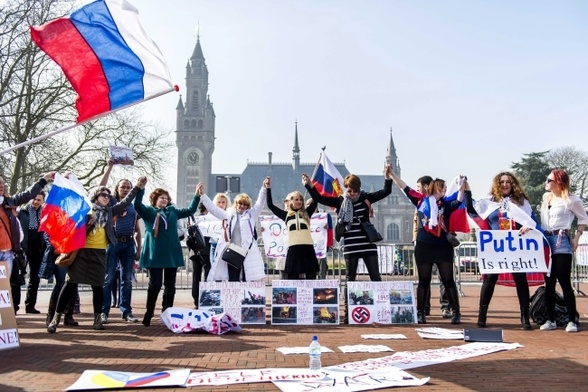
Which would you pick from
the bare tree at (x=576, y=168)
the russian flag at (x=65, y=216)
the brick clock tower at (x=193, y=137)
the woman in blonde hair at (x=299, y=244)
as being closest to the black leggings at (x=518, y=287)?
the woman in blonde hair at (x=299, y=244)

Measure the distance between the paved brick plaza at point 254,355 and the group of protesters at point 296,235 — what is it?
478mm

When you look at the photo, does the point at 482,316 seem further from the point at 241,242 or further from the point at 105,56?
the point at 105,56

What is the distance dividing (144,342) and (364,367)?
3062 mm

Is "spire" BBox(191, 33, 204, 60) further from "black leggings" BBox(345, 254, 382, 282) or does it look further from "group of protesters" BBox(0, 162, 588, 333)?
"black leggings" BBox(345, 254, 382, 282)

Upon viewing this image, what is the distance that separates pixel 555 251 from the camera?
8383mm

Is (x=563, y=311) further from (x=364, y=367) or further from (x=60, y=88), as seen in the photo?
(x=60, y=88)

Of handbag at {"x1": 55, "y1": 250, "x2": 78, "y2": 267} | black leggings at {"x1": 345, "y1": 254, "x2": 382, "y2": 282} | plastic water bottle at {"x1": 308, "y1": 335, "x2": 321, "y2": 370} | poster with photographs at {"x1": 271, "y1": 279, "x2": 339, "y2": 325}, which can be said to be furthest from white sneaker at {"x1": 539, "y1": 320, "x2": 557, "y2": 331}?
handbag at {"x1": 55, "y1": 250, "x2": 78, "y2": 267}

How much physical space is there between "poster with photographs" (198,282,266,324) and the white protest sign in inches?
124

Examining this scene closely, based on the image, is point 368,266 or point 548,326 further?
point 368,266

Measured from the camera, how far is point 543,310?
9.02 meters

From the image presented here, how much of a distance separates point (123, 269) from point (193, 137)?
129592 mm

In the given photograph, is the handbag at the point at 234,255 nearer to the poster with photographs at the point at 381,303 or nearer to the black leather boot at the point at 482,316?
the poster with photographs at the point at 381,303

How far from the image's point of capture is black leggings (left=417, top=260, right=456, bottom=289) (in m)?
9.07

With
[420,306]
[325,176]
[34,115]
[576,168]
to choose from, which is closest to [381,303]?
[420,306]
